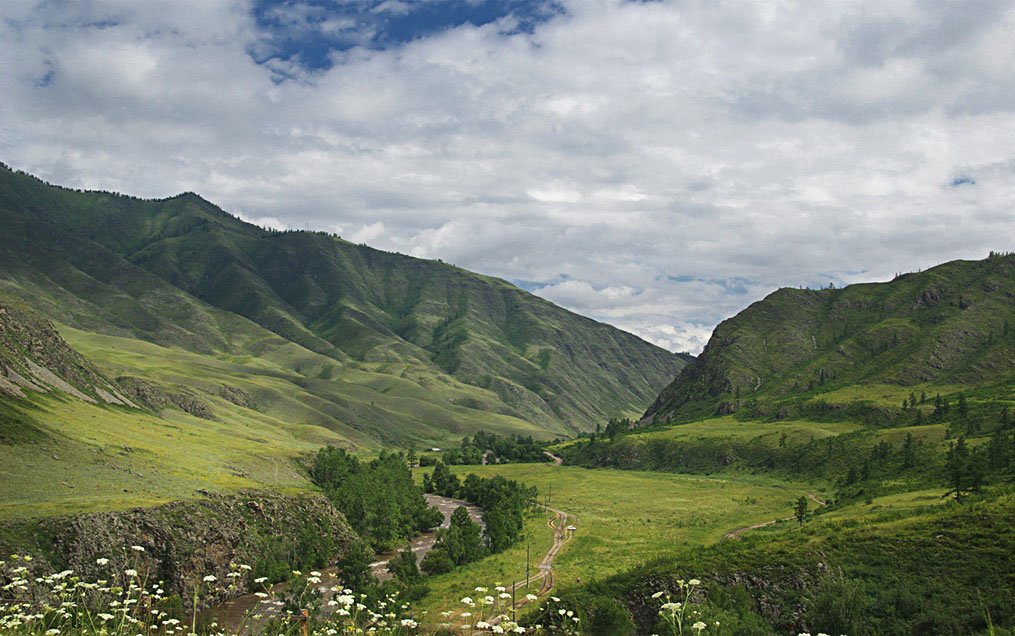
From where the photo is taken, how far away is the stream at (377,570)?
200 ft

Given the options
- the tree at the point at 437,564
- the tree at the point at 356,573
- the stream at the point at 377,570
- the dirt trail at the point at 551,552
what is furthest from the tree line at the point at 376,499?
the tree at the point at 356,573

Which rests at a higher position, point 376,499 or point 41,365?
point 41,365

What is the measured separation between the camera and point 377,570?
96.5m

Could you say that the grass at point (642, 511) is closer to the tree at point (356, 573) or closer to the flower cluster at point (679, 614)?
the tree at point (356, 573)

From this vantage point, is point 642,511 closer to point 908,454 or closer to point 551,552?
point 551,552

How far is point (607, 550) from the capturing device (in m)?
98.4

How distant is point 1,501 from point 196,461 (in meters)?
42.0

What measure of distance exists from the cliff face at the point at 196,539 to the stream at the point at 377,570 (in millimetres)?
1711

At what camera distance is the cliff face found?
61.2m

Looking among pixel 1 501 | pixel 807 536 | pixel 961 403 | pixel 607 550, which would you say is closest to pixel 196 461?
pixel 1 501

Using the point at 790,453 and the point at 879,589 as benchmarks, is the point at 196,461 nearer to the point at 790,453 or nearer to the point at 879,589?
the point at 879,589

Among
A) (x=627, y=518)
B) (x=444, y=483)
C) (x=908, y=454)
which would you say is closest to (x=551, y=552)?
(x=627, y=518)

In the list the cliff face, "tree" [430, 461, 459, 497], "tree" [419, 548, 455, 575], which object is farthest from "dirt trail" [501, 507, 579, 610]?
"tree" [430, 461, 459, 497]

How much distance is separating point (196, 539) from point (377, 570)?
2861 centimetres
